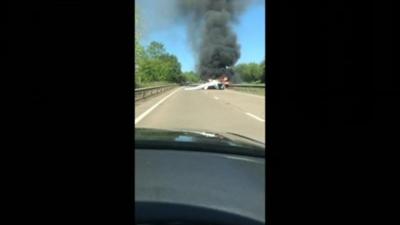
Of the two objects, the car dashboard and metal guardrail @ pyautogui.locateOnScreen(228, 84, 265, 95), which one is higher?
metal guardrail @ pyautogui.locateOnScreen(228, 84, 265, 95)

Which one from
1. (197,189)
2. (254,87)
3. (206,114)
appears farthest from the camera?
(206,114)

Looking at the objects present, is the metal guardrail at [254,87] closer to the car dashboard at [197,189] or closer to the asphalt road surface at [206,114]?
the car dashboard at [197,189]

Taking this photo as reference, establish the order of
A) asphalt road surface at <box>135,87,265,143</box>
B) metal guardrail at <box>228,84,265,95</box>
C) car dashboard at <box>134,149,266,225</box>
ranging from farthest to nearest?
asphalt road surface at <box>135,87,265,143</box> < car dashboard at <box>134,149,266,225</box> < metal guardrail at <box>228,84,265,95</box>

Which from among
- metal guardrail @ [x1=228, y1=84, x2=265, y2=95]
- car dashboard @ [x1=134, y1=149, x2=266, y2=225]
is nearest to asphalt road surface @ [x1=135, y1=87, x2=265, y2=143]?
metal guardrail @ [x1=228, y1=84, x2=265, y2=95]

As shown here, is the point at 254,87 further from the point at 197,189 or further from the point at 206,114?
the point at 206,114

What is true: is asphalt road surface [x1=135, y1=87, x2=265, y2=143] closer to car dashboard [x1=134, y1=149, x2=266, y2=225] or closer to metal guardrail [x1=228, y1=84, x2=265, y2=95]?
metal guardrail [x1=228, y1=84, x2=265, y2=95]

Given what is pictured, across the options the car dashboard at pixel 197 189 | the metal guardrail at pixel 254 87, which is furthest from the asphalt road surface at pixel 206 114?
the car dashboard at pixel 197 189

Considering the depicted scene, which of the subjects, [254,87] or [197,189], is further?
[197,189]

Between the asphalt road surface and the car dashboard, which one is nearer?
the car dashboard

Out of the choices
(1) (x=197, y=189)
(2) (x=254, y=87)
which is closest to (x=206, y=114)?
(1) (x=197, y=189)

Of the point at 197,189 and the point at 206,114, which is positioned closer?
the point at 197,189

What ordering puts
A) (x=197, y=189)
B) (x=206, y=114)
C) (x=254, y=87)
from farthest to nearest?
(x=206, y=114), (x=197, y=189), (x=254, y=87)

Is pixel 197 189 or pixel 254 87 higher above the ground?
pixel 254 87
